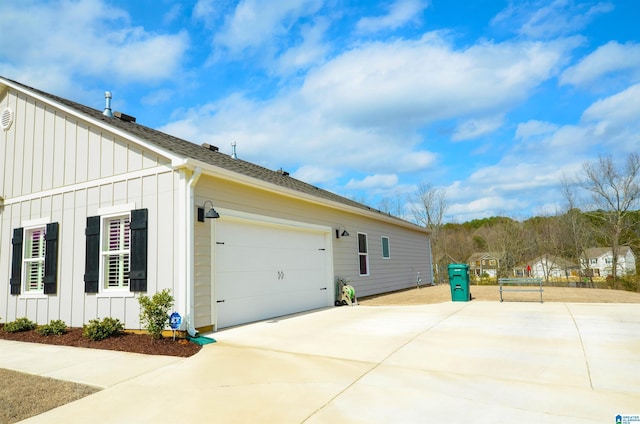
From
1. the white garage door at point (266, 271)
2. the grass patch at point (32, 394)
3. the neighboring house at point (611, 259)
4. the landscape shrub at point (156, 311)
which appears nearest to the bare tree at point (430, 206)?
the neighboring house at point (611, 259)

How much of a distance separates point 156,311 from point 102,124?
13.4 feet

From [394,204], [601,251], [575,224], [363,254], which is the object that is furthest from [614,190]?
[363,254]

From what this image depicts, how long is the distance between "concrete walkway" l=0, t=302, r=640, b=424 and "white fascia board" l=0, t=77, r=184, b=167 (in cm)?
330

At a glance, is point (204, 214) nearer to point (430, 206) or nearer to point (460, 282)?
point (460, 282)

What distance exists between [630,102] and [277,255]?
16.6m

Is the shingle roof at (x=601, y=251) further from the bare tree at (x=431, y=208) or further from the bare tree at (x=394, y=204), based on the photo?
the bare tree at (x=394, y=204)

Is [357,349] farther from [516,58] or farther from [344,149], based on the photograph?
[344,149]

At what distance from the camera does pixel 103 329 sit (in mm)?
6504

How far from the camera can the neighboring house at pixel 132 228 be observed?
6.74m

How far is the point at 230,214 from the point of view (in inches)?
297

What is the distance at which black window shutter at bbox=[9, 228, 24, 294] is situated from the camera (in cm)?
875

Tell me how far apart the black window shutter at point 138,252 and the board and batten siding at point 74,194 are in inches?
4.2

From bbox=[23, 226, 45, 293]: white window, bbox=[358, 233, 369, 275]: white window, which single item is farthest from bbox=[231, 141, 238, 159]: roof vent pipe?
bbox=[23, 226, 45, 293]: white window

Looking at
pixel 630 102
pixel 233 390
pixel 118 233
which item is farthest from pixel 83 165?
pixel 630 102
